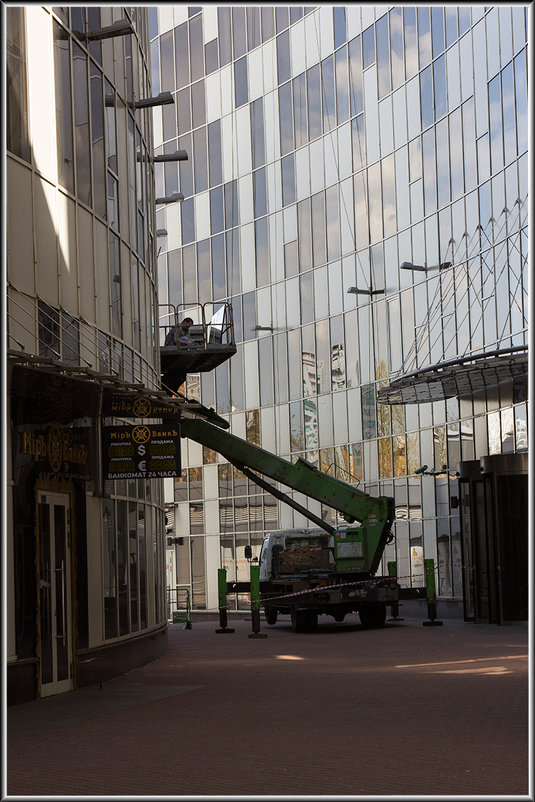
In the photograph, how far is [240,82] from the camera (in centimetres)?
4662

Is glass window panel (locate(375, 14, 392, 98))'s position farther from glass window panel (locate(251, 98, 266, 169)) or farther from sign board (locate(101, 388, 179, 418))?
sign board (locate(101, 388, 179, 418))

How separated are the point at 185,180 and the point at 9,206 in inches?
1387

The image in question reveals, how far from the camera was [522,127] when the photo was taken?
94.2 ft

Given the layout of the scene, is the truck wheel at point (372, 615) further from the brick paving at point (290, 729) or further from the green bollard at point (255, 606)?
the brick paving at point (290, 729)

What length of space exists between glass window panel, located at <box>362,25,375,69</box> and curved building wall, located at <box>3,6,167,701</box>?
18.7m

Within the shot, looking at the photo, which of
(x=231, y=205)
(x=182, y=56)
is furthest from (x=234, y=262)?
(x=182, y=56)

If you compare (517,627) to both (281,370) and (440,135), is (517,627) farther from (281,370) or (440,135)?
(281,370)

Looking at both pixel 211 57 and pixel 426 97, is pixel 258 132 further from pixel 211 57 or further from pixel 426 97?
pixel 426 97

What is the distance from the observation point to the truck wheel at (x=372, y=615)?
93.0ft

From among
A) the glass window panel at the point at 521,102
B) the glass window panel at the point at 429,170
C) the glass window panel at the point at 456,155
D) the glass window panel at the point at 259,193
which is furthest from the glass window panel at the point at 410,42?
the glass window panel at the point at 259,193

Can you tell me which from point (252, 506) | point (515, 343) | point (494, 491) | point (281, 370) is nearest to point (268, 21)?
point (281, 370)

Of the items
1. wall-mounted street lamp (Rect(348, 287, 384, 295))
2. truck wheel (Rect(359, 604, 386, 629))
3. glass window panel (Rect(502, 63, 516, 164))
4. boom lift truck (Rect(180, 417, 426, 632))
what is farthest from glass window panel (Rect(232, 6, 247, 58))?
truck wheel (Rect(359, 604, 386, 629))

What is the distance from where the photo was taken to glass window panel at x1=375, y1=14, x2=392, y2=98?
37.9 metres

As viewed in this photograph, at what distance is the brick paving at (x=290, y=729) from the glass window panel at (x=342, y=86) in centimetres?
2466
